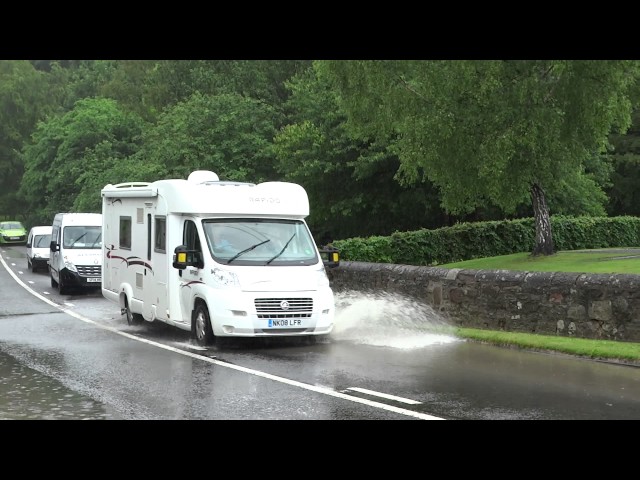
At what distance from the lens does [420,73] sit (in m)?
Result: 23.1

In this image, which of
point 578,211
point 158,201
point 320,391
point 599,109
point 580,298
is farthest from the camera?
point 578,211

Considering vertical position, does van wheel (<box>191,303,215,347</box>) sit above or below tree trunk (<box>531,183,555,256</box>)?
below

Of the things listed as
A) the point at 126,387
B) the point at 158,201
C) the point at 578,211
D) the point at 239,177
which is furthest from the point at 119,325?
the point at 578,211

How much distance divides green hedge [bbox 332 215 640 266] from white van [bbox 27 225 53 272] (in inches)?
687

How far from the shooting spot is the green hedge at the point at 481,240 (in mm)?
25516

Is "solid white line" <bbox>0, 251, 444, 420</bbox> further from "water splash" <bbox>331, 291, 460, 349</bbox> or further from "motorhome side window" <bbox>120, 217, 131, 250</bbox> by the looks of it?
"water splash" <bbox>331, 291, 460, 349</bbox>

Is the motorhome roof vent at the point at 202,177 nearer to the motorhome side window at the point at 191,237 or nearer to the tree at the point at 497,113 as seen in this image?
the motorhome side window at the point at 191,237

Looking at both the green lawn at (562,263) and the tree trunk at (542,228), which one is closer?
the green lawn at (562,263)

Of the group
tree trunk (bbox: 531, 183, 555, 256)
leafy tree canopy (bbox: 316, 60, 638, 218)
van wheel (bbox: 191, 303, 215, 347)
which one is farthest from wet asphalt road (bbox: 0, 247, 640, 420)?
tree trunk (bbox: 531, 183, 555, 256)

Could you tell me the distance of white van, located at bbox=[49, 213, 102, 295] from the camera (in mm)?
26673

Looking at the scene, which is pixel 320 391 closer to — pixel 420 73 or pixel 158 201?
pixel 158 201

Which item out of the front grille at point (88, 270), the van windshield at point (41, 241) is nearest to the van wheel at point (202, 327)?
the front grille at point (88, 270)

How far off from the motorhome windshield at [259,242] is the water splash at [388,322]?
170 centimetres
